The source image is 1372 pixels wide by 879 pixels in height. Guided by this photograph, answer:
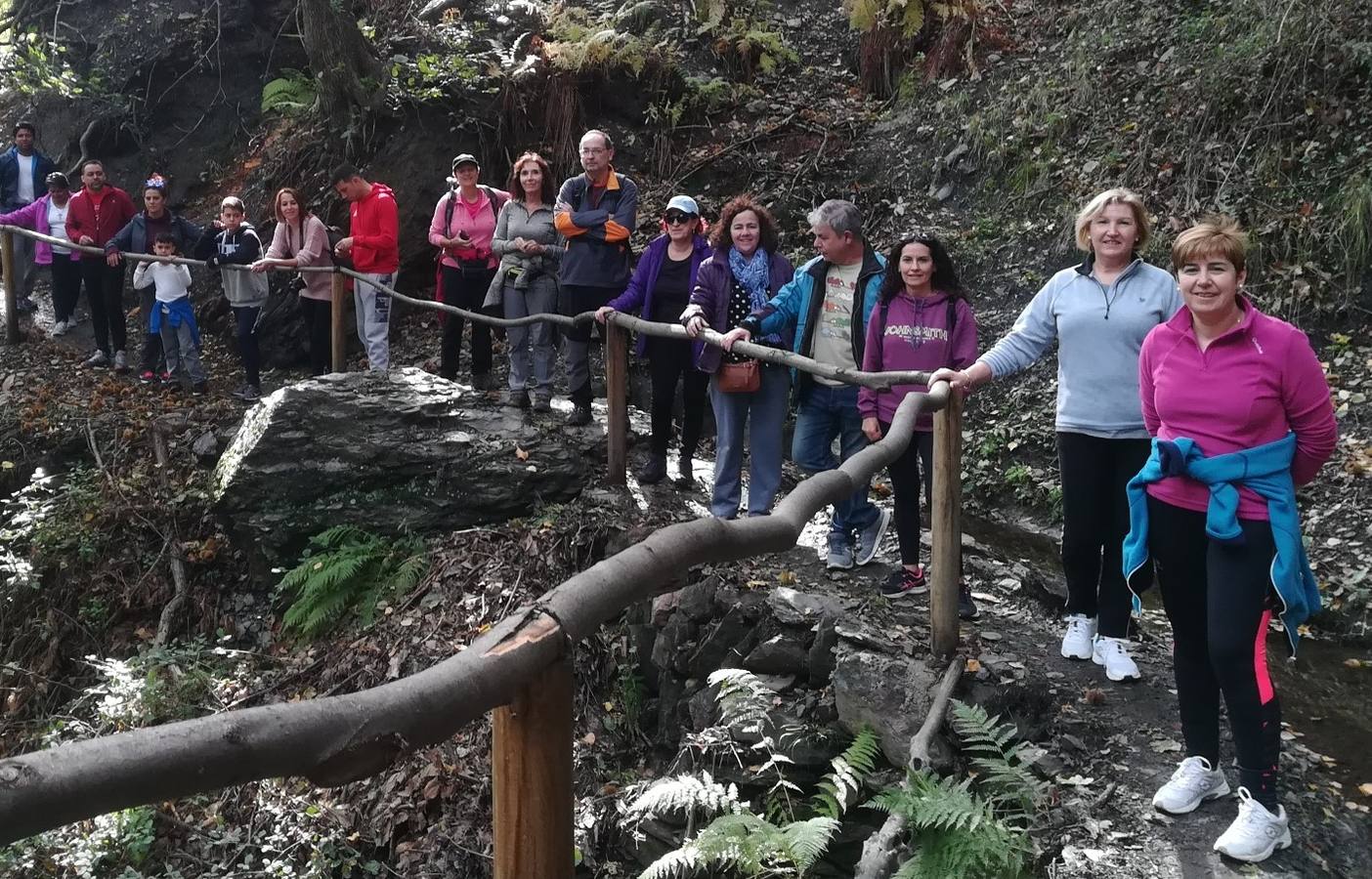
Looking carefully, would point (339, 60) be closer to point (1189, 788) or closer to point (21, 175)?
point (21, 175)

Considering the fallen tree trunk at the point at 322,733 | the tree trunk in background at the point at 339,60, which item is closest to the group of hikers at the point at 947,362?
the fallen tree trunk at the point at 322,733

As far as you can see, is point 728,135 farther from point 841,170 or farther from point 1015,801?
point 1015,801

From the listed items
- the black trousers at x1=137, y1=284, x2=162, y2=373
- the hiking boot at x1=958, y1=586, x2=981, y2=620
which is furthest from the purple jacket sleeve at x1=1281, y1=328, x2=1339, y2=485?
the black trousers at x1=137, y1=284, x2=162, y2=373

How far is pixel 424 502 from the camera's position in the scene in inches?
309

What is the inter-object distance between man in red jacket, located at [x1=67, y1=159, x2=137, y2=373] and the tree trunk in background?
2.65 meters

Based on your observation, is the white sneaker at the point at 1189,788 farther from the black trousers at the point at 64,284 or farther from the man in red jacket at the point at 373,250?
the black trousers at the point at 64,284

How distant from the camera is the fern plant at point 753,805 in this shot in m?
3.47

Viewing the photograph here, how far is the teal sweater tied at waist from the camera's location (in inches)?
130

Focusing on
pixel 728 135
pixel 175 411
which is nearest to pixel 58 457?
pixel 175 411

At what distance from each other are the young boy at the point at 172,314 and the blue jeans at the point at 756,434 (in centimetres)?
657

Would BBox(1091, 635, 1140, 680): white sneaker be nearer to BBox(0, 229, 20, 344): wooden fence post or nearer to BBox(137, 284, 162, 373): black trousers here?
BBox(137, 284, 162, 373): black trousers

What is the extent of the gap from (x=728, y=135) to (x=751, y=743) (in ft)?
32.0

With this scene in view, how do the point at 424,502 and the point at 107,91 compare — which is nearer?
the point at 424,502

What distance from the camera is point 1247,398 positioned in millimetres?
3375
